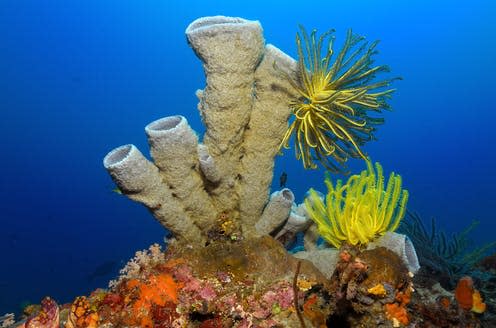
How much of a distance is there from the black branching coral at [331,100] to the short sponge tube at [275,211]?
72 cm

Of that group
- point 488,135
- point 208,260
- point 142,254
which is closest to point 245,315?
point 208,260

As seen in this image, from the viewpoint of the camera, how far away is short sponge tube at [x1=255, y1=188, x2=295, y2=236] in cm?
531

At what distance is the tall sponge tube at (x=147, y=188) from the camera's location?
412 centimetres

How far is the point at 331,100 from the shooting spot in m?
4.19

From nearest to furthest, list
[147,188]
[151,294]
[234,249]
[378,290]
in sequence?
[378,290] < [151,294] < [234,249] < [147,188]

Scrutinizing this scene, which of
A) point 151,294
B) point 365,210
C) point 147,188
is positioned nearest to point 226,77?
point 147,188

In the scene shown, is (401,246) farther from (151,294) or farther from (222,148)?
(151,294)

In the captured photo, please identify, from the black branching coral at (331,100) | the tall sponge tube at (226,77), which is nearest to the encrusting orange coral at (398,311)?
the black branching coral at (331,100)

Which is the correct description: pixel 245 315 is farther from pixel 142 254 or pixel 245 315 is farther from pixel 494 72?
pixel 494 72

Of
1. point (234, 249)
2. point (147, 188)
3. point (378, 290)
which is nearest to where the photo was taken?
point (378, 290)

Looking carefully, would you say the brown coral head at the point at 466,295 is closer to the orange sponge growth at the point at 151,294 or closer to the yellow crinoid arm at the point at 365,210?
the yellow crinoid arm at the point at 365,210

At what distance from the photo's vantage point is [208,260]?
3.88 meters

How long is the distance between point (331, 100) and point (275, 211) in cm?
194

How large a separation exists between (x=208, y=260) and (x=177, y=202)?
1.18m
